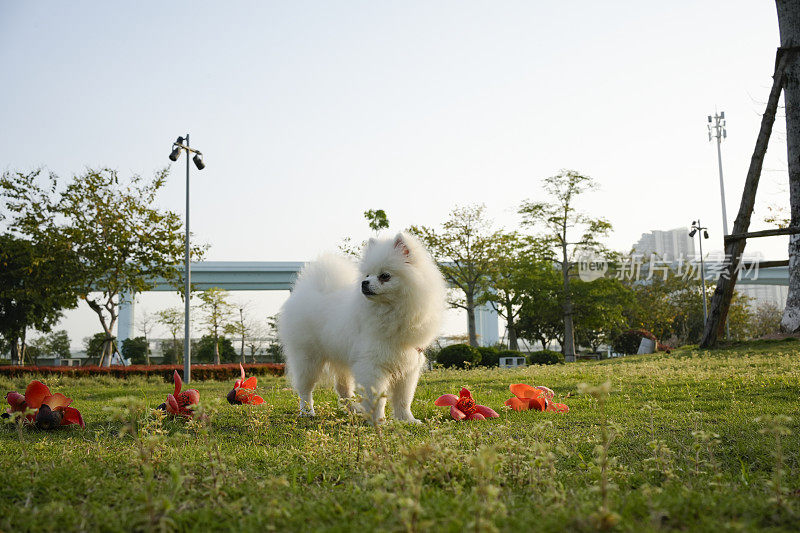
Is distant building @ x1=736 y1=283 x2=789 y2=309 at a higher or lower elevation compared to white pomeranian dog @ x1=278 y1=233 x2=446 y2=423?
higher

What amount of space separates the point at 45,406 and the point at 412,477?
4289 mm

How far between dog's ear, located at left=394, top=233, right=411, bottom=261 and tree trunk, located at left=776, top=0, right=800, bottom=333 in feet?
30.5

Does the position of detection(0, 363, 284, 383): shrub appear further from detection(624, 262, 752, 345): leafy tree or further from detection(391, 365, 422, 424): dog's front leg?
detection(624, 262, 752, 345): leafy tree

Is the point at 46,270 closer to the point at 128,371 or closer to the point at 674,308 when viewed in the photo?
the point at 128,371

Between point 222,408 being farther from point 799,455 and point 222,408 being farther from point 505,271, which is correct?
point 505,271

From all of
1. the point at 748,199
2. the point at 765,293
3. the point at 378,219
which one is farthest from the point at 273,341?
the point at 765,293

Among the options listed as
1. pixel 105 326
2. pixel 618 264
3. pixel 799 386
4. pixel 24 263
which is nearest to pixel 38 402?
pixel 799 386

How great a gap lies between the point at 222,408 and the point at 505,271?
27366mm

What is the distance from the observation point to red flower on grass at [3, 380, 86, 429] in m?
5.13

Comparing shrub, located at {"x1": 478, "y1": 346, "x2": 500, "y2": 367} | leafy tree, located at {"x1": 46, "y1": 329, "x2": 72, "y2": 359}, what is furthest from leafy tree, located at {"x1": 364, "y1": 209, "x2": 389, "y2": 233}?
leafy tree, located at {"x1": 46, "y1": 329, "x2": 72, "y2": 359}

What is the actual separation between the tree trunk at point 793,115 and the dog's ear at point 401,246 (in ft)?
30.5

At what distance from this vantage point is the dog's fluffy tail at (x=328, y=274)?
684 cm

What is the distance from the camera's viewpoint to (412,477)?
2.43 m

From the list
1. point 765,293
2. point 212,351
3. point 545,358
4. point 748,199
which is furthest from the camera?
point 765,293
